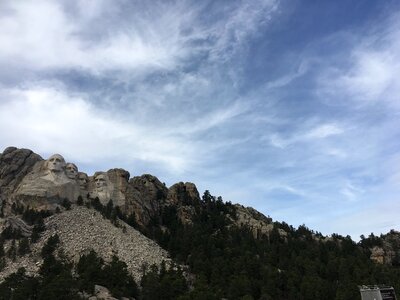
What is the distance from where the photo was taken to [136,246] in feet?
404

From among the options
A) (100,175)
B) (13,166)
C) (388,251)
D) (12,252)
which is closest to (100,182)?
(100,175)

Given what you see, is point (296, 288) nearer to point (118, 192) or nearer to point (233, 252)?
point (233, 252)

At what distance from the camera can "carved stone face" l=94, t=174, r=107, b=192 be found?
153125 millimetres

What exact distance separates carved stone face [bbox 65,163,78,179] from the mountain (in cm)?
35

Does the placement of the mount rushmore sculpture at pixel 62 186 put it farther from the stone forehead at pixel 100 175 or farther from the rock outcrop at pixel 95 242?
the rock outcrop at pixel 95 242

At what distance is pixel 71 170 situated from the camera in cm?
15238

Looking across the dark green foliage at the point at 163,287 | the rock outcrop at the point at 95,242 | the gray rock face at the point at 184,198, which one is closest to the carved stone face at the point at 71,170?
the rock outcrop at the point at 95,242

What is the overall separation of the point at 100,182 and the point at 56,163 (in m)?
15.5

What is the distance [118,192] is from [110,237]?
30.8m

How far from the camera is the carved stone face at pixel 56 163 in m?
148

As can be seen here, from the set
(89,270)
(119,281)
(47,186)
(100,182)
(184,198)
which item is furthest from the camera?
(184,198)

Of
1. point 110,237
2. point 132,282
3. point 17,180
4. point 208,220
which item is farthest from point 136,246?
point 17,180

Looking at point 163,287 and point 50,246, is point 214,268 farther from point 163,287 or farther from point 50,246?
point 50,246

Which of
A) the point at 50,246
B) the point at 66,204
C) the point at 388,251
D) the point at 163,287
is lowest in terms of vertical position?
the point at 163,287
